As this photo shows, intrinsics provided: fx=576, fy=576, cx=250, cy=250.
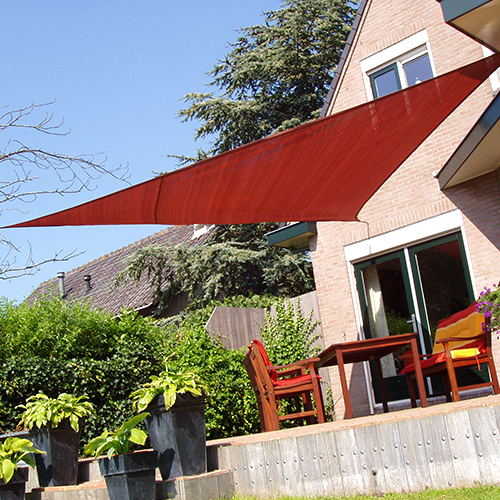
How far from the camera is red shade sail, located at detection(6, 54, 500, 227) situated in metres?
3.89

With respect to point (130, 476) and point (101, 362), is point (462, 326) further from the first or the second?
point (130, 476)

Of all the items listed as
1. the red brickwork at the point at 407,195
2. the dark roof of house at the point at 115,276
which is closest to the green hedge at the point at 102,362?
the red brickwork at the point at 407,195

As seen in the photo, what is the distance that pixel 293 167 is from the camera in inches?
171

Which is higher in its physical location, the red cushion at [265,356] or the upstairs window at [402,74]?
the upstairs window at [402,74]

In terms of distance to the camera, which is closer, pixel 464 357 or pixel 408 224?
pixel 464 357

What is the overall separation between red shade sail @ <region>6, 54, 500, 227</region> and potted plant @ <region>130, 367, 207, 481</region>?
1262mm

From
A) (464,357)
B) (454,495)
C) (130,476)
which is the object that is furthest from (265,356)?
(454,495)

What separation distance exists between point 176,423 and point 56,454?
1.24 metres

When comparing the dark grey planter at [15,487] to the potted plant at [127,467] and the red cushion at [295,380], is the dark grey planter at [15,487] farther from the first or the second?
the red cushion at [295,380]

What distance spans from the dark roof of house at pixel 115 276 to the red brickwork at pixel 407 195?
6067 millimetres

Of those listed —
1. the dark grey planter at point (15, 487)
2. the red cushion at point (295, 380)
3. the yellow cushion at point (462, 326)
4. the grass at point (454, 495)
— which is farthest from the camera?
the yellow cushion at point (462, 326)

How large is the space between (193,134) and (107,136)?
9.70 m

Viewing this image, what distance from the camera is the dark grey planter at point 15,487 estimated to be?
3531 mm

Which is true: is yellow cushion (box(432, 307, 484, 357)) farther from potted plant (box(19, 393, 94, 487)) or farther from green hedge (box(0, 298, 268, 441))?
potted plant (box(19, 393, 94, 487))
